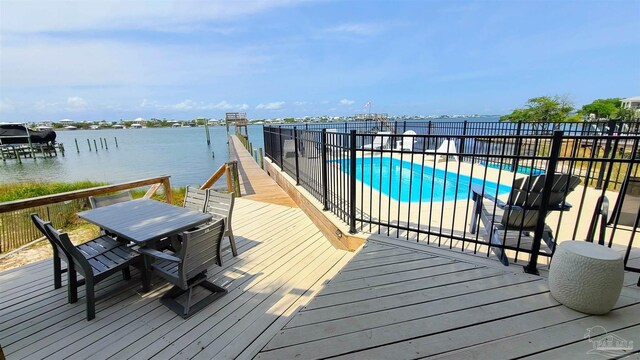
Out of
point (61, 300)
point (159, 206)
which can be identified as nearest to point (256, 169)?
point (159, 206)

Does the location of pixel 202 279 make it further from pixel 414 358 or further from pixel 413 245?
pixel 413 245

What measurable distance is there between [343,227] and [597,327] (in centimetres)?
246

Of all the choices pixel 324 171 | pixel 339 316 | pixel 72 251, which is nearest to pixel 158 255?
pixel 72 251

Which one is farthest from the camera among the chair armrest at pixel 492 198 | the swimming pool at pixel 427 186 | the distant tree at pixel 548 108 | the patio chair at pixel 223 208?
the distant tree at pixel 548 108

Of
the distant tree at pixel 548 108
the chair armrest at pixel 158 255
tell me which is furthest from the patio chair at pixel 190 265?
the distant tree at pixel 548 108

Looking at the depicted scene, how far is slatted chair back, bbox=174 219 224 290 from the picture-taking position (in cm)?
234

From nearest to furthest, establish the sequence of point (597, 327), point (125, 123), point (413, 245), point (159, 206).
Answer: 1. point (597, 327)
2. point (413, 245)
3. point (159, 206)
4. point (125, 123)

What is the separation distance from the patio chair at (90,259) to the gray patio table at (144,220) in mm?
256

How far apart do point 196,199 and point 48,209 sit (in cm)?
447

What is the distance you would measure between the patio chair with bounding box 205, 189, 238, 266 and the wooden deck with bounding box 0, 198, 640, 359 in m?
0.38

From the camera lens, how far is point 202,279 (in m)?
2.70

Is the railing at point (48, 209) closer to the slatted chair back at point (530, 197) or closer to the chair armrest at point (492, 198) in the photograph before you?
the chair armrest at point (492, 198)

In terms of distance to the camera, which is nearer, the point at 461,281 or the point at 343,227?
the point at 461,281

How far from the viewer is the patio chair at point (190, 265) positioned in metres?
2.37
